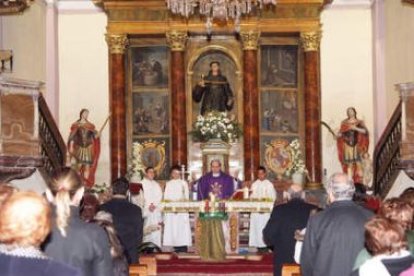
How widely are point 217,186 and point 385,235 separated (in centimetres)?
1301

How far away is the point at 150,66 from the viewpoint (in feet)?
75.0

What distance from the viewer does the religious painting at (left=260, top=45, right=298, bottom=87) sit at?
22.7 metres

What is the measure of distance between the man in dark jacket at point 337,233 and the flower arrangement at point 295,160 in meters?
14.2

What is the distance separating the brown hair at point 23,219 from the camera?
427 centimetres

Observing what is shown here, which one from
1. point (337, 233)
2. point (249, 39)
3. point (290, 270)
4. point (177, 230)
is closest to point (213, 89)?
point (249, 39)

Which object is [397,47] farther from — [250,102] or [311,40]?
[250,102]

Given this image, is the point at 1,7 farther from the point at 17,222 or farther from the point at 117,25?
the point at 17,222

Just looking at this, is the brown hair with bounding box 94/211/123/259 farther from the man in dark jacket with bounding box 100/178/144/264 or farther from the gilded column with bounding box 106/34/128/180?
the gilded column with bounding box 106/34/128/180

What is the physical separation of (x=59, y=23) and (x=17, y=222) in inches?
745

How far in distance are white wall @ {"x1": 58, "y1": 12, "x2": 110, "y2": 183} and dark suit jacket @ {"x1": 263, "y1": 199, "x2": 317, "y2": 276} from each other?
1292 cm

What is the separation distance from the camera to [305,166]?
21.9m

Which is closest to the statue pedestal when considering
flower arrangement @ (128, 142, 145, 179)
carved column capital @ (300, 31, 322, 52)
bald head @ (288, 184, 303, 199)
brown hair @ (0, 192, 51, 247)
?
flower arrangement @ (128, 142, 145, 179)

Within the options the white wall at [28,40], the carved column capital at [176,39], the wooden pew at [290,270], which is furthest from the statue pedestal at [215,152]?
the wooden pew at [290,270]

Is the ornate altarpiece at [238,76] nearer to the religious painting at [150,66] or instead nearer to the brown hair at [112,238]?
the religious painting at [150,66]
